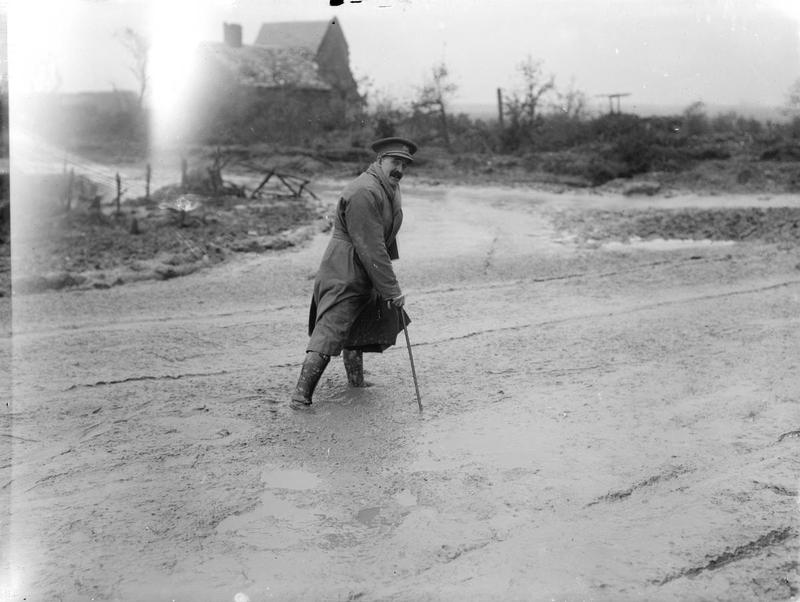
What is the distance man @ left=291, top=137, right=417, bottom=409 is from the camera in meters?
5.34

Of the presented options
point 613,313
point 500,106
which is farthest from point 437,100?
point 613,313

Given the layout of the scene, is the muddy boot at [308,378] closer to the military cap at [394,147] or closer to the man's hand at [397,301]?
the man's hand at [397,301]

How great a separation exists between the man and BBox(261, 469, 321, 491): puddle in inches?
36.0

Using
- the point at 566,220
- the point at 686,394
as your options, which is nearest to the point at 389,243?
the point at 686,394

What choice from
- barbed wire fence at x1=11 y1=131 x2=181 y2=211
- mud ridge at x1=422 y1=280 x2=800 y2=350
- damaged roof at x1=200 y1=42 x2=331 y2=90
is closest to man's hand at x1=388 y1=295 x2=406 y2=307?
mud ridge at x1=422 y1=280 x2=800 y2=350

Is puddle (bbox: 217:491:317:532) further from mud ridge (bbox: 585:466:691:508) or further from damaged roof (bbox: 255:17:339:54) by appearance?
damaged roof (bbox: 255:17:339:54)

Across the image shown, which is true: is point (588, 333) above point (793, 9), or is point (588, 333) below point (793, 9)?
below

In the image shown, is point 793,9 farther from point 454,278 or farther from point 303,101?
point 303,101

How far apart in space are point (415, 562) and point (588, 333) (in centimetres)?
405

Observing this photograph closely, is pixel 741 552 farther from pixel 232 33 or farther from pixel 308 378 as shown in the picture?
pixel 232 33

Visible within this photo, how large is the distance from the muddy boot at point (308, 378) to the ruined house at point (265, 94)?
21351 mm

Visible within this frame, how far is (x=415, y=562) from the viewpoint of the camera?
3.65 m

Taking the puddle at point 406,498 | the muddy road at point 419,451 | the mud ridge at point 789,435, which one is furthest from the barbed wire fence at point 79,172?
the mud ridge at point 789,435

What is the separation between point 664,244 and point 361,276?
7.41 m
